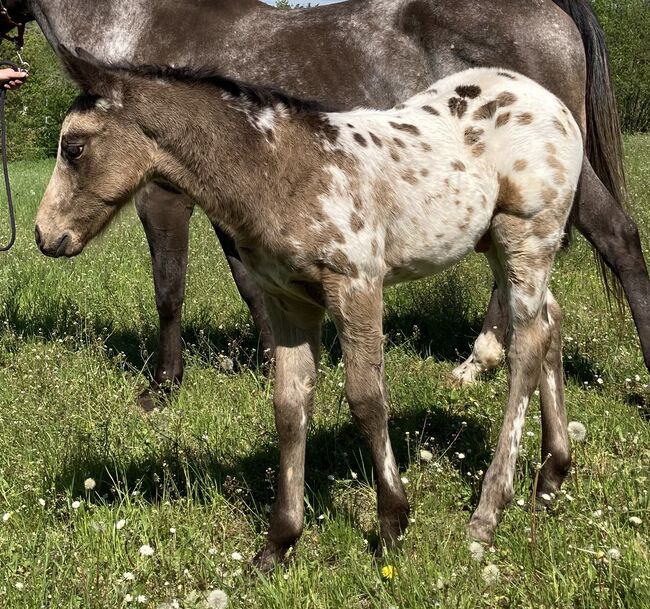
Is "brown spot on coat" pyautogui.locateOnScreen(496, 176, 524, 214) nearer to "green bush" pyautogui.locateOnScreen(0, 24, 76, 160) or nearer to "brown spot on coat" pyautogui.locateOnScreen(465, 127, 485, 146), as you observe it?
"brown spot on coat" pyautogui.locateOnScreen(465, 127, 485, 146)

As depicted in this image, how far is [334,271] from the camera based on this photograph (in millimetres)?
2760

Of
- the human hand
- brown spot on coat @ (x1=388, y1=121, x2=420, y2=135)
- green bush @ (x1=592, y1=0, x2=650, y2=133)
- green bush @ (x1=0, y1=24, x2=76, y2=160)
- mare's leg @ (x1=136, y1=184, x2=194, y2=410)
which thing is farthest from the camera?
green bush @ (x1=592, y1=0, x2=650, y2=133)

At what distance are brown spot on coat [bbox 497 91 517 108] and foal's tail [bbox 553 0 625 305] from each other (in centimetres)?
155

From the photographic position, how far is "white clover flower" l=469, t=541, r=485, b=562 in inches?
98.9

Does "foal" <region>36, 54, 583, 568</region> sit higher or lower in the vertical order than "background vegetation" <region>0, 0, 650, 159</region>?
higher

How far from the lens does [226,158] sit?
2.80 metres

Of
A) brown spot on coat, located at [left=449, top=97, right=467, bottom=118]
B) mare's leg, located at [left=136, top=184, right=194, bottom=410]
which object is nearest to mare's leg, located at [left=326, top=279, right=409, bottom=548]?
brown spot on coat, located at [left=449, top=97, right=467, bottom=118]

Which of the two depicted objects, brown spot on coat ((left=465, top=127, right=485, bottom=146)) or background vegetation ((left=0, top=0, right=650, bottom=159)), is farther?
background vegetation ((left=0, top=0, right=650, bottom=159))

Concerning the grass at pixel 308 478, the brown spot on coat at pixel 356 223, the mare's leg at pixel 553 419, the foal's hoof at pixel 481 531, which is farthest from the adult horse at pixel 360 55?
the brown spot on coat at pixel 356 223

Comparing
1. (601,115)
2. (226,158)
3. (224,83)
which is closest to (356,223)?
(226,158)

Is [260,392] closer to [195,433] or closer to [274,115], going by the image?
[195,433]

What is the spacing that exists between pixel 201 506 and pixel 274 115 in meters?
1.65

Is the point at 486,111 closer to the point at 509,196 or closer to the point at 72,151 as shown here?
the point at 509,196

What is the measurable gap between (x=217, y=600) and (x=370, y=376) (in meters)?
0.93
